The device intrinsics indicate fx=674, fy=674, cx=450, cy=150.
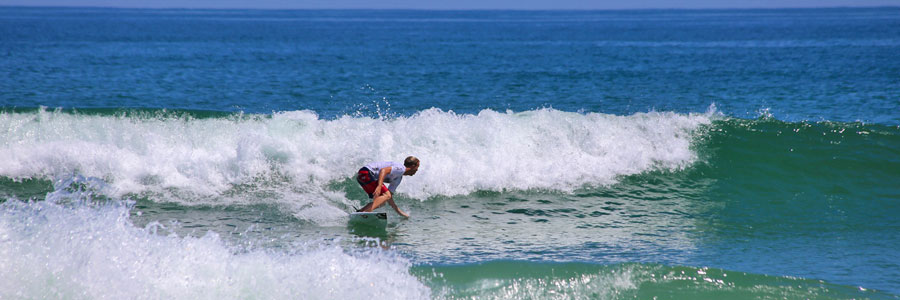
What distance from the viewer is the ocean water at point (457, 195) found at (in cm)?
623

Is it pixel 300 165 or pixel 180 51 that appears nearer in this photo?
pixel 300 165

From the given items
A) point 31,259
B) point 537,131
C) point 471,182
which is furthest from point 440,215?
point 31,259

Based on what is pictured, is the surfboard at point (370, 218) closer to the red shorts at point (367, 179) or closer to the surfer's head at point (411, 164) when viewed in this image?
the red shorts at point (367, 179)

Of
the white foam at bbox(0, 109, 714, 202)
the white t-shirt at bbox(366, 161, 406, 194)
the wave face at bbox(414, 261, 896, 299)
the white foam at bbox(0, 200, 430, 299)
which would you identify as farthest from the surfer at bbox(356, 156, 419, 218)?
the white foam at bbox(0, 200, 430, 299)

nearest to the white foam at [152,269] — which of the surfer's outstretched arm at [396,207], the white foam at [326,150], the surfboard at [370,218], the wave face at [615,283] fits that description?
the wave face at [615,283]

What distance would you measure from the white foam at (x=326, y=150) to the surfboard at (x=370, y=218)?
1.32 meters

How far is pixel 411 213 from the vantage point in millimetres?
9438

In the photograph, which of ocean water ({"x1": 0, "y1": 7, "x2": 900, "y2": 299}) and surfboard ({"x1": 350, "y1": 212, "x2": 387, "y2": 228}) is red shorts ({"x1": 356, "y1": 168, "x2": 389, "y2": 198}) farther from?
ocean water ({"x1": 0, "y1": 7, "x2": 900, "y2": 299})

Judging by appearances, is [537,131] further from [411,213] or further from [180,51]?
[180,51]

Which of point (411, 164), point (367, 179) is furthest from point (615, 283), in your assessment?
point (367, 179)

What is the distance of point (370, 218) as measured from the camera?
343 inches

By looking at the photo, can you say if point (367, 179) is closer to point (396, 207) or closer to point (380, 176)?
point (380, 176)

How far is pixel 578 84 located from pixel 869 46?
2390 cm

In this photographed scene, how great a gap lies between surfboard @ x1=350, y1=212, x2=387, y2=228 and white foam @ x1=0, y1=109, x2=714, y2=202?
1322 mm
